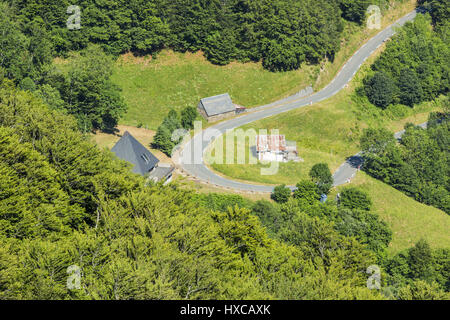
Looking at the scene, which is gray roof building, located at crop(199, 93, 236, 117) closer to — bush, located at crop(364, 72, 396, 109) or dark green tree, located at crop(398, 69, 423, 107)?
bush, located at crop(364, 72, 396, 109)

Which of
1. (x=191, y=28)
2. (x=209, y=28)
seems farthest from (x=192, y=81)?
(x=209, y=28)

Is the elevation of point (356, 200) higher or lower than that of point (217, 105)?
lower

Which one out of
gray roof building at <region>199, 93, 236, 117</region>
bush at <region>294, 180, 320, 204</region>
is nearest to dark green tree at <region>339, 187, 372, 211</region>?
bush at <region>294, 180, 320, 204</region>

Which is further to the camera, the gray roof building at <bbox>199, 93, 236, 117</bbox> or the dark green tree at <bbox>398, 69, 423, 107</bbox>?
the dark green tree at <bbox>398, 69, 423, 107</bbox>

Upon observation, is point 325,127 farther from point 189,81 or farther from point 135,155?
point 135,155

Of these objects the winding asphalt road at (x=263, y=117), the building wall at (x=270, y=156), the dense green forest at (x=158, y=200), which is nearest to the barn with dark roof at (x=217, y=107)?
the winding asphalt road at (x=263, y=117)

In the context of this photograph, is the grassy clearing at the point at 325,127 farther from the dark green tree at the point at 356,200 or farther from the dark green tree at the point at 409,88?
the dark green tree at the point at 356,200

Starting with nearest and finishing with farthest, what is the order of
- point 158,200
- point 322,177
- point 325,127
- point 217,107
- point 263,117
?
point 158,200 < point 322,177 < point 217,107 < point 325,127 < point 263,117
